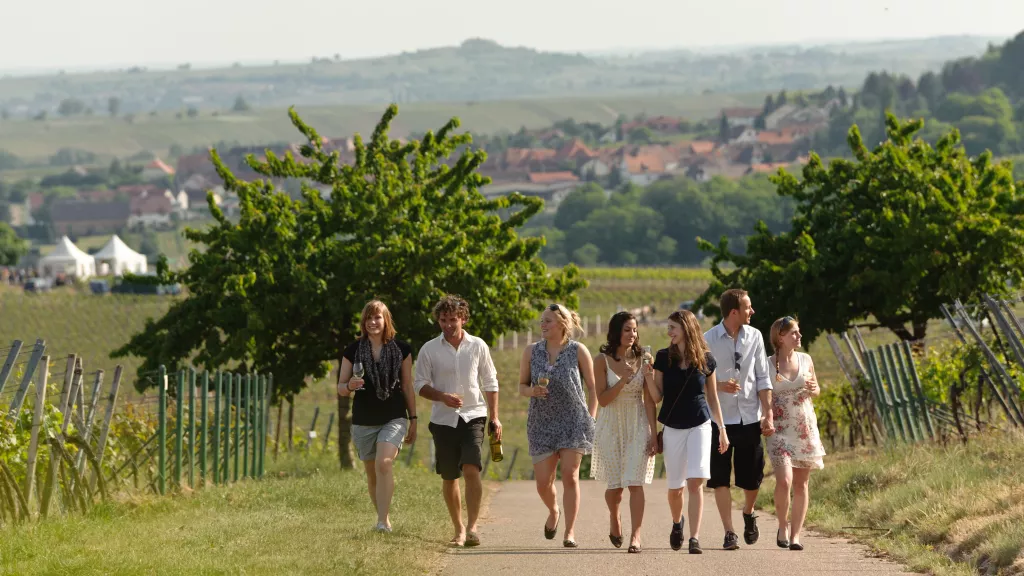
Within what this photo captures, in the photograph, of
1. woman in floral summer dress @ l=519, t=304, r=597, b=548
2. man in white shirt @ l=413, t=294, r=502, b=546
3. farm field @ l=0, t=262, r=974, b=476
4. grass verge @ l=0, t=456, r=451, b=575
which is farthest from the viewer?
→ farm field @ l=0, t=262, r=974, b=476

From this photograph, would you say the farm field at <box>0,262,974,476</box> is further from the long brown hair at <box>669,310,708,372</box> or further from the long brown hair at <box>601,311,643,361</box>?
the long brown hair at <box>669,310,708,372</box>

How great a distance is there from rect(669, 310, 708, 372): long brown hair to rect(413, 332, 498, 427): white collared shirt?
126 cm

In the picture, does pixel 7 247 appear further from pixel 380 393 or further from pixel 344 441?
pixel 380 393

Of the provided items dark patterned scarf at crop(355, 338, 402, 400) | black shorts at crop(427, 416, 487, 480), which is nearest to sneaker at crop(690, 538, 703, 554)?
black shorts at crop(427, 416, 487, 480)

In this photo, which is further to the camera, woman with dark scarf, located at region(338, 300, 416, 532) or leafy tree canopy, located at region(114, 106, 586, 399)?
leafy tree canopy, located at region(114, 106, 586, 399)

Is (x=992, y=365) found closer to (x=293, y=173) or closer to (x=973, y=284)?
(x=973, y=284)

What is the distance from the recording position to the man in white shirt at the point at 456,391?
37.2 feet

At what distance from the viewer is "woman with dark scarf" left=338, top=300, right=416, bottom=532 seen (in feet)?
37.8

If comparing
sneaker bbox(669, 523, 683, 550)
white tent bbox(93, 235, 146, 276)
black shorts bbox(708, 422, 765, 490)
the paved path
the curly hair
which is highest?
the curly hair

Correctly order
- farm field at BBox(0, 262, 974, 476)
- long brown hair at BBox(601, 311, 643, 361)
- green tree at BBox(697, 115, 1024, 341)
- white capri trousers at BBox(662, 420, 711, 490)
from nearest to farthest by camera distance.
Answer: white capri trousers at BBox(662, 420, 711, 490) → long brown hair at BBox(601, 311, 643, 361) → green tree at BBox(697, 115, 1024, 341) → farm field at BBox(0, 262, 974, 476)

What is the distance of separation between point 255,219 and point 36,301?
66.4 m

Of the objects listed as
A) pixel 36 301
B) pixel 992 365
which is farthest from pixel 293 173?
pixel 36 301

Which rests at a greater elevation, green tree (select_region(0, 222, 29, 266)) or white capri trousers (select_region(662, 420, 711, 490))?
white capri trousers (select_region(662, 420, 711, 490))

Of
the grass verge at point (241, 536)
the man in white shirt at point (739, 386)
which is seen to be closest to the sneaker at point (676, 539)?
the man in white shirt at point (739, 386)
